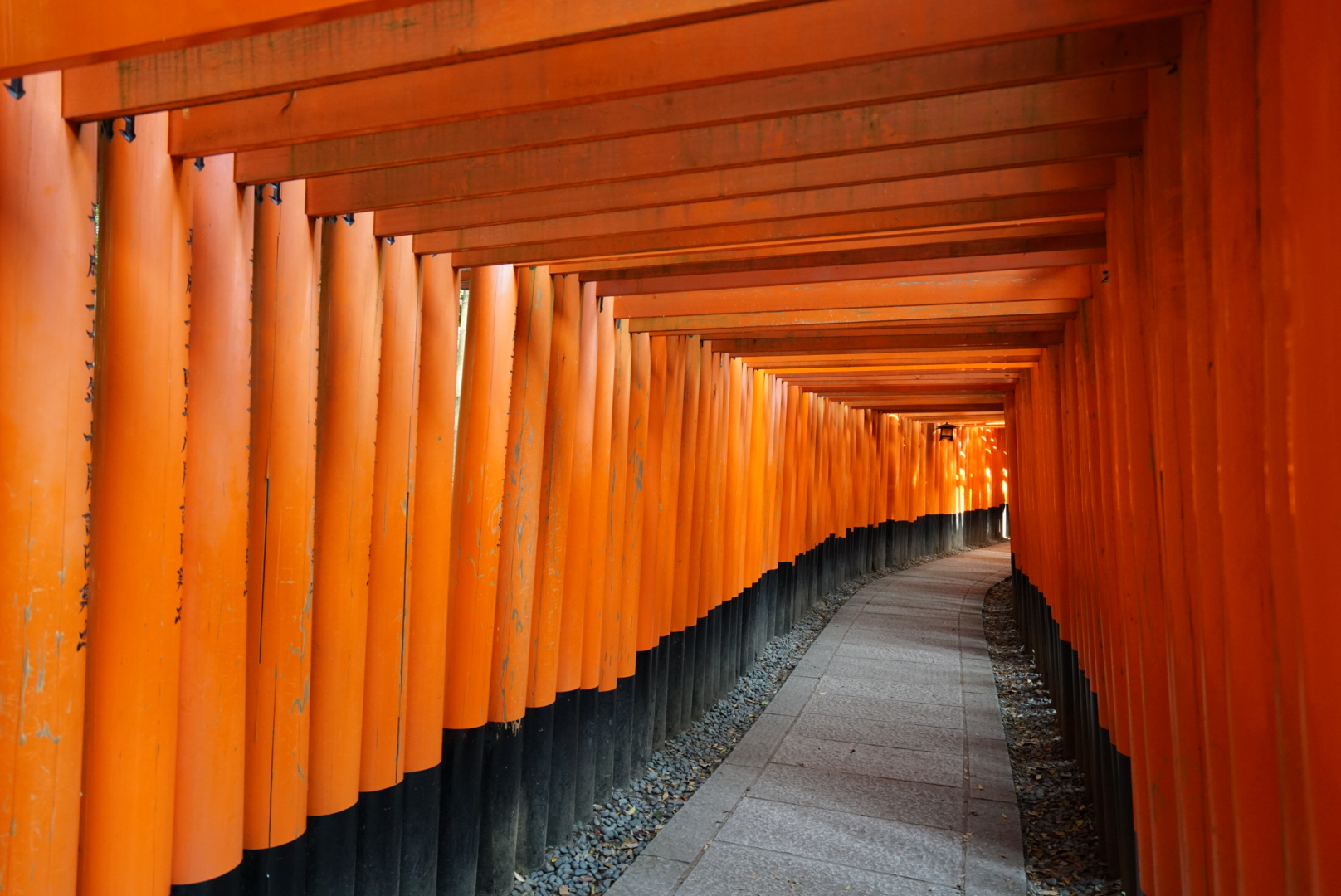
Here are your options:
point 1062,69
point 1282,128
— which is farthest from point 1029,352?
point 1282,128

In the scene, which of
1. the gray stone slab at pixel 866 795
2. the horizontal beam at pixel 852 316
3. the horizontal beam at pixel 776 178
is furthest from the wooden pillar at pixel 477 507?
the gray stone slab at pixel 866 795

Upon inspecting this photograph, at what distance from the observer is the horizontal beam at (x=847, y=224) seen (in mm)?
3613

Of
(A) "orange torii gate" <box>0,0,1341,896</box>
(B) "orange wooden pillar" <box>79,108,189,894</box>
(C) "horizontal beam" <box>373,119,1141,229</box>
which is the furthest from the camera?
(C) "horizontal beam" <box>373,119,1141,229</box>

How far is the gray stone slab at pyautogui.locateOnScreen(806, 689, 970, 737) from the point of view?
7.74 metres

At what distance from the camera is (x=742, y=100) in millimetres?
2545

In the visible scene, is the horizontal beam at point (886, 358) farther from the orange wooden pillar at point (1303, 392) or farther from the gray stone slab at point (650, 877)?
the orange wooden pillar at point (1303, 392)

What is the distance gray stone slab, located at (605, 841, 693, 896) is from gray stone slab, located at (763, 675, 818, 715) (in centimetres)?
324

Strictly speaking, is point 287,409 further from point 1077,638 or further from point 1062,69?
point 1077,638

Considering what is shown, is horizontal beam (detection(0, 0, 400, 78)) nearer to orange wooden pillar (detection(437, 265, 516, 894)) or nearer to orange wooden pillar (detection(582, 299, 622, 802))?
orange wooden pillar (detection(437, 265, 516, 894))

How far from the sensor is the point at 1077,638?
6336 mm

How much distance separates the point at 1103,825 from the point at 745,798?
2.23 meters

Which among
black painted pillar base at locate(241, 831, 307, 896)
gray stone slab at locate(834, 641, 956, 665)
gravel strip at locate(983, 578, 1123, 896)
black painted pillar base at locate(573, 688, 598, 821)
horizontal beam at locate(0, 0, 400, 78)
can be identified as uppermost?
horizontal beam at locate(0, 0, 400, 78)

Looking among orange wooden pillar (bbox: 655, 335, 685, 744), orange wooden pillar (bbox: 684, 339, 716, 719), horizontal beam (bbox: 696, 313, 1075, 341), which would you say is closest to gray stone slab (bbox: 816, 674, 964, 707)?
orange wooden pillar (bbox: 684, 339, 716, 719)

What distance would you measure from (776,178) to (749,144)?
1.23 ft
